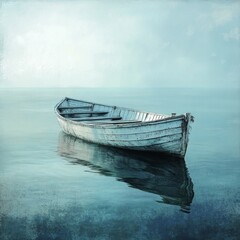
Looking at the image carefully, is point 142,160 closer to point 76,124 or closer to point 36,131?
point 76,124

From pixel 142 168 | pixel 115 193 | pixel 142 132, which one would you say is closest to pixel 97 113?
pixel 142 132

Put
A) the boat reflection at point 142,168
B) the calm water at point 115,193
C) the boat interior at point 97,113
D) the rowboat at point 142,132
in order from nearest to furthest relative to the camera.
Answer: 1. the calm water at point 115,193
2. the boat reflection at point 142,168
3. the rowboat at point 142,132
4. the boat interior at point 97,113

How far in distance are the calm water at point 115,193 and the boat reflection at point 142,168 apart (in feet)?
0.10

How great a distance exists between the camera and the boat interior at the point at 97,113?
19975 mm

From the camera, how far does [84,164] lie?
15.7 meters

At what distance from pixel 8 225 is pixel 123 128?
810 cm

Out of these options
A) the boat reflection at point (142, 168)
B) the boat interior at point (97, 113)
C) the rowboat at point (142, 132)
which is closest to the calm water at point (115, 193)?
the boat reflection at point (142, 168)

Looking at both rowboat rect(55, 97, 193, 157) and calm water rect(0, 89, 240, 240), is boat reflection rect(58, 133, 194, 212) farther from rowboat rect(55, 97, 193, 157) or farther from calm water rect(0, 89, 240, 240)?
rowboat rect(55, 97, 193, 157)

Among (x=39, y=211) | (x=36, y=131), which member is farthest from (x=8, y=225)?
(x=36, y=131)

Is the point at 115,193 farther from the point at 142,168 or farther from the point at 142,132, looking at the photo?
the point at 142,132

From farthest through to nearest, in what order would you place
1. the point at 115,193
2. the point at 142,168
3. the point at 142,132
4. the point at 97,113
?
Answer: the point at 97,113, the point at 142,132, the point at 142,168, the point at 115,193

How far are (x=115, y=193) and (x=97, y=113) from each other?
1159 cm

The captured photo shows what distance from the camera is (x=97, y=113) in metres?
23.0

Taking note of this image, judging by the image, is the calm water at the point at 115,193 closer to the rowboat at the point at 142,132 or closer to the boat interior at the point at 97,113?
the rowboat at the point at 142,132
